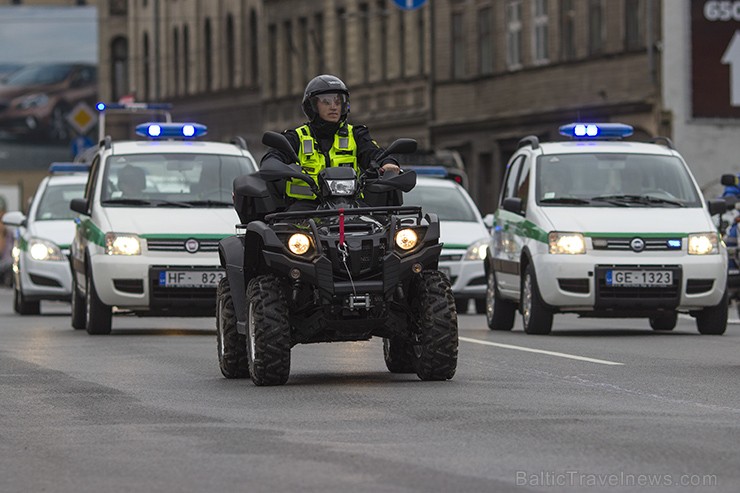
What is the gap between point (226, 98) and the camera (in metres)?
79.9

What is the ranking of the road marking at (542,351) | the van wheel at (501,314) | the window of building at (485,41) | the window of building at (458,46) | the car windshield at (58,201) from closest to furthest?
A: the road marking at (542,351), the van wheel at (501,314), the car windshield at (58,201), the window of building at (485,41), the window of building at (458,46)

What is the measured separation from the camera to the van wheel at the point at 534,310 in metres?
21.4

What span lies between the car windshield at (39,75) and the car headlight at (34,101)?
56cm

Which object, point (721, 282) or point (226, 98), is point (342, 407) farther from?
point (226, 98)

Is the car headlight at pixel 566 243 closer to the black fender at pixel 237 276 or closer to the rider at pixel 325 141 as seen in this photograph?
the rider at pixel 325 141

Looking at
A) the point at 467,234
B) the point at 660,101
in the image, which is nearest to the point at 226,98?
the point at 660,101

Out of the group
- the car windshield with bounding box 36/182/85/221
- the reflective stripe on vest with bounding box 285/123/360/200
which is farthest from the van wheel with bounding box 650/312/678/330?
the reflective stripe on vest with bounding box 285/123/360/200

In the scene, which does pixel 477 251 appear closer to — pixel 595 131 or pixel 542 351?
pixel 595 131

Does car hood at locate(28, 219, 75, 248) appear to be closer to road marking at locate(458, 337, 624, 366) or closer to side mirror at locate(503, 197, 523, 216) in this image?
side mirror at locate(503, 197, 523, 216)

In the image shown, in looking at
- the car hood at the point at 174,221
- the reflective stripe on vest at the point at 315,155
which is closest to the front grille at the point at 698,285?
the car hood at the point at 174,221

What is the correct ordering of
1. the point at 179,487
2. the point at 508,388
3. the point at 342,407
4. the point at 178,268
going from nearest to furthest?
the point at 179,487
the point at 342,407
the point at 508,388
the point at 178,268

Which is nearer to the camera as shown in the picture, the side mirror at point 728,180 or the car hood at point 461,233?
the side mirror at point 728,180

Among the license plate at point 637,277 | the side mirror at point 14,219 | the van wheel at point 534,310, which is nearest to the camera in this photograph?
the license plate at point 637,277

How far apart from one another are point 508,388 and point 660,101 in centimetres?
3207
